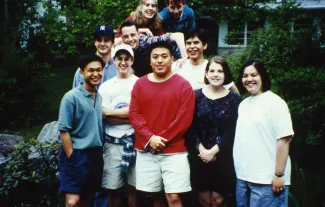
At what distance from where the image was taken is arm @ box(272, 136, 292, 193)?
11.2ft

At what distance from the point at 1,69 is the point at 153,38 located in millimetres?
5991

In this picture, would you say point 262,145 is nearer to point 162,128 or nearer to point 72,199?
point 162,128

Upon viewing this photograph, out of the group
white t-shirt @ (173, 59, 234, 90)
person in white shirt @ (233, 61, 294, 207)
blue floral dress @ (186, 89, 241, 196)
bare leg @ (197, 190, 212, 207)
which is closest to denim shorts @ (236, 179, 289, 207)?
person in white shirt @ (233, 61, 294, 207)

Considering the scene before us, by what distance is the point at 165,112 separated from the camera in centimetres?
392

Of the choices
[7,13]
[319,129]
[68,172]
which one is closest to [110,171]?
[68,172]

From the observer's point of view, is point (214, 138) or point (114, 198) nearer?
point (214, 138)

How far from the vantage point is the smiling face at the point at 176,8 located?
543 cm

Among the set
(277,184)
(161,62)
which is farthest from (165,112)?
(277,184)

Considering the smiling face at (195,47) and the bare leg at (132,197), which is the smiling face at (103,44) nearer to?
the smiling face at (195,47)

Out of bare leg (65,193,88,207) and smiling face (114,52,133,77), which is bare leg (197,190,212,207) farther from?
smiling face (114,52,133,77)

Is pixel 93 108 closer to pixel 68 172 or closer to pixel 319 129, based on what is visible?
pixel 68 172

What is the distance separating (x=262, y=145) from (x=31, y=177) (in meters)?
3.02

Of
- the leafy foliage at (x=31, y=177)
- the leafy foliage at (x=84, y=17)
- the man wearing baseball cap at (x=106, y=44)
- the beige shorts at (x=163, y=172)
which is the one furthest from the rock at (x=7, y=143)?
the leafy foliage at (x=84, y=17)

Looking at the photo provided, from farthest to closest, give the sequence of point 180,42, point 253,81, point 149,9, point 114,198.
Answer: point 149,9
point 180,42
point 114,198
point 253,81
